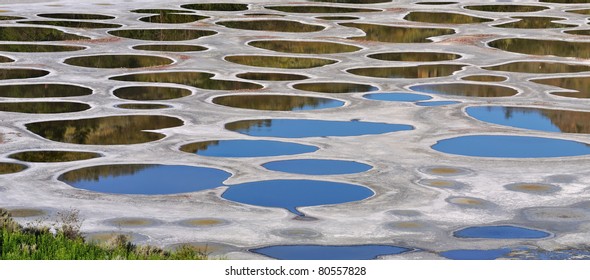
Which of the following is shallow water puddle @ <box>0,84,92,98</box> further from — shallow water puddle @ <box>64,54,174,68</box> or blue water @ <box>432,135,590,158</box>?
blue water @ <box>432,135,590,158</box>

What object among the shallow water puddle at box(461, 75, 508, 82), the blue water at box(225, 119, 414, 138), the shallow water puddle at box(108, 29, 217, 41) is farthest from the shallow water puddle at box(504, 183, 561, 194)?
the shallow water puddle at box(108, 29, 217, 41)

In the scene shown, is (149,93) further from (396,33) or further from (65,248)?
(396,33)

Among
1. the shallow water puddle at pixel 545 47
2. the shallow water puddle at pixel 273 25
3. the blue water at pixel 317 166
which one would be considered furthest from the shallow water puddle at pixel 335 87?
the shallow water puddle at pixel 273 25

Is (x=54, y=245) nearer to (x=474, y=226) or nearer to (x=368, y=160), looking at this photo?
(x=474, y=226)

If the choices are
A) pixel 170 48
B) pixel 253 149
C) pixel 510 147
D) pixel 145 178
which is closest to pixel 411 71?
pixel 170 48

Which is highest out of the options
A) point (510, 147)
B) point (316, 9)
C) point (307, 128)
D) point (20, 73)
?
point (510, 147)

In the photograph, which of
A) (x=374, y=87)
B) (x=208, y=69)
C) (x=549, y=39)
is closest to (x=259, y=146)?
(x=374, y=87)

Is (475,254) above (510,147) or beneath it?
above

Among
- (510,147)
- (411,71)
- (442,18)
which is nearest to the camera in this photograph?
(510,147)
